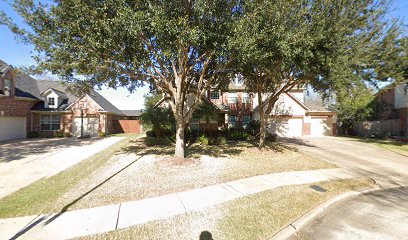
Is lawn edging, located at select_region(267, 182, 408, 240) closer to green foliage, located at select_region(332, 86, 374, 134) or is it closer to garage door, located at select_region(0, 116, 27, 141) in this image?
green foliage, located at select_region(332, 86, 374, 134)

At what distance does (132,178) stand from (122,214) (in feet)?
9.84

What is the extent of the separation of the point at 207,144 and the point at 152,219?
483 inches

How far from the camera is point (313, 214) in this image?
212 inches

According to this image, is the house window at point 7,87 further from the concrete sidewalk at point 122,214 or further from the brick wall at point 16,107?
the concrete sidewalk at point 122,214

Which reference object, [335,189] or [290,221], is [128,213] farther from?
[335,189]

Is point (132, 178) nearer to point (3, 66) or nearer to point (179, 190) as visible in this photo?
point (179, 190)

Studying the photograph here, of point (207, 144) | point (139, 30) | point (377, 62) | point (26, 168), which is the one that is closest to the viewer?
point (139, 30)

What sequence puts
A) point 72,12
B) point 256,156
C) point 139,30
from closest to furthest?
point 139,30, point 72,12, point 256,156

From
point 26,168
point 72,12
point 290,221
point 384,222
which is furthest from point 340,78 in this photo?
point 26,168

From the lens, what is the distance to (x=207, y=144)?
17.1 metres

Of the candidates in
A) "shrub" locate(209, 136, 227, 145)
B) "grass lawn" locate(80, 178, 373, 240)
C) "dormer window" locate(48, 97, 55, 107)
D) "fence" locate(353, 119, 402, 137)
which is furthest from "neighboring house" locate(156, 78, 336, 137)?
"dormer window" locate(48, 97, 55, 107)

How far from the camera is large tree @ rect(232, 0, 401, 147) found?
870cm

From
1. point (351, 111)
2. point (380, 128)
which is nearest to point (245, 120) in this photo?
point (351, 111)

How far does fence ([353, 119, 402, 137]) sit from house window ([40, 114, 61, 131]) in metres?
38.3
